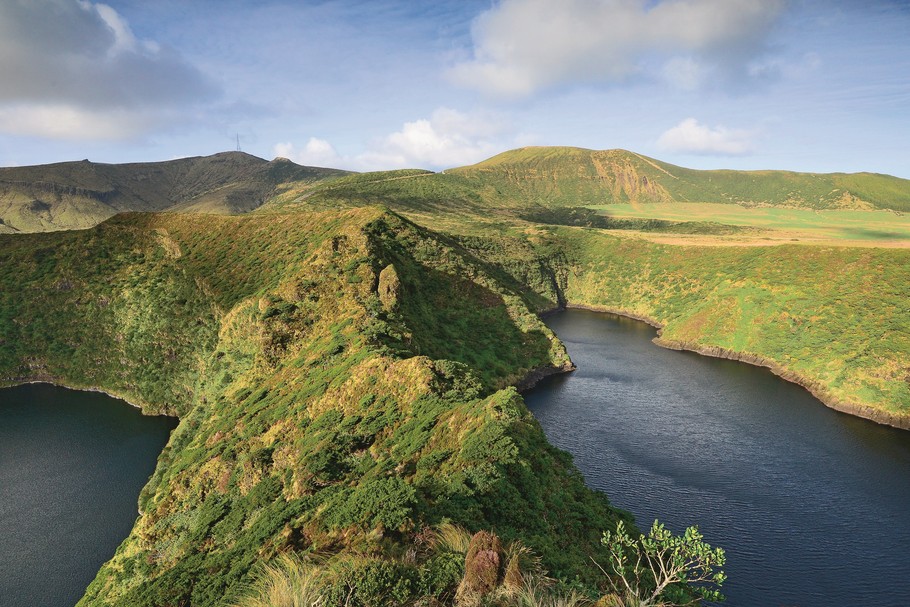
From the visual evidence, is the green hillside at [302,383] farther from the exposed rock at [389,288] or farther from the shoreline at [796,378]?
the shoreline at [796,378]

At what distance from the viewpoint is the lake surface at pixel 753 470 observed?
4781cm

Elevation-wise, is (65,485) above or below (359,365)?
below

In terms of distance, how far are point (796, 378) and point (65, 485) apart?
12680 centimetres

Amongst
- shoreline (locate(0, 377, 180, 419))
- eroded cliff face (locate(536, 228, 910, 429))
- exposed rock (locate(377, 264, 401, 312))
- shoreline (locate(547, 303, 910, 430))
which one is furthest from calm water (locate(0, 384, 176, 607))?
eroded cliff face (locate(536, 228, 910, 429))

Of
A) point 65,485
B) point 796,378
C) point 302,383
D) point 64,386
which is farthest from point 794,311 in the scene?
point 64,386

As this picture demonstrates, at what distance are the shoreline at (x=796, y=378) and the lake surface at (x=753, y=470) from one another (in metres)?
1.76

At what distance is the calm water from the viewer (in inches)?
1965

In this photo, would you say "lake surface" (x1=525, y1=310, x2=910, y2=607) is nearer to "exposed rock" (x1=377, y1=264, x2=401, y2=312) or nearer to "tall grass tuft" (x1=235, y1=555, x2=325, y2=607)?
"exposed rock" (x1=377, y1=264, x2=401, y2=312)

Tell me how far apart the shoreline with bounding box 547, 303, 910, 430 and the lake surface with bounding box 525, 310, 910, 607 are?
69.3 inches

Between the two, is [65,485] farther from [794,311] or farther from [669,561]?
[794,311]

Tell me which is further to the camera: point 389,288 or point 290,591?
point 389,288

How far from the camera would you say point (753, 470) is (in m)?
65.7

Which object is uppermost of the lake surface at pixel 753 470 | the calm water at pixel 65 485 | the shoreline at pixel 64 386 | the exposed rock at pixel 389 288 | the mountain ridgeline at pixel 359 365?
the exposed rock at pixel 389 288

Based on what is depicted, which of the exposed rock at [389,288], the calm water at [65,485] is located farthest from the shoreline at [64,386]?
the exposed rock at [389,288]
